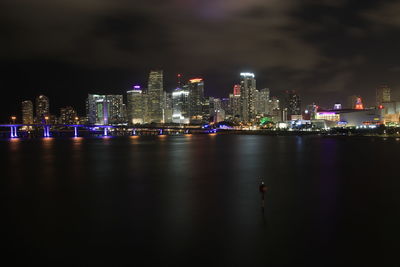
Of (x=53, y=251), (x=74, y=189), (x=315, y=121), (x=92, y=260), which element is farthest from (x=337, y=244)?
(x=315, y=121)

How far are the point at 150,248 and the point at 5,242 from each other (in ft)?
15.3

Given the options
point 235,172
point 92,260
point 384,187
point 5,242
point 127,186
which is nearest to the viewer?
point 92,260

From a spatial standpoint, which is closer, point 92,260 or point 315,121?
point 92,260

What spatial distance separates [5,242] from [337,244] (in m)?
10.2

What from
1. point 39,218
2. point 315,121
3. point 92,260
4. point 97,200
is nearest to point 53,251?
point 92,260

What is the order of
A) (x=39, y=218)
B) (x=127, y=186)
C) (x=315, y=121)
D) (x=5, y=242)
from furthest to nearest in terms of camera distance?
(x=315, y=121)
(x=127, y=186)
(x=39, y=218)
(x=5, y=242)

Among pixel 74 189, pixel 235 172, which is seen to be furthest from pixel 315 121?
pixel 74 189

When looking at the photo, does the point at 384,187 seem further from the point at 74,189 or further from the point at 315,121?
the point at 315,121

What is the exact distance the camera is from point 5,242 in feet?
34.6

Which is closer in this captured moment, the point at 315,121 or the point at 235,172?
the point at 235,172

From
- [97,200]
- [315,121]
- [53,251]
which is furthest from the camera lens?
[315,121]

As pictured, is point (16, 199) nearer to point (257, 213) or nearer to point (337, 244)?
point (257, 213)

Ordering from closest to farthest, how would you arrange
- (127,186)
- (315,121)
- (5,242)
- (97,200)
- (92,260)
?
(92,260)
(5,242)
(97,200)
(127,186)
(315,121)

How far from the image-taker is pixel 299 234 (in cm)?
1109
